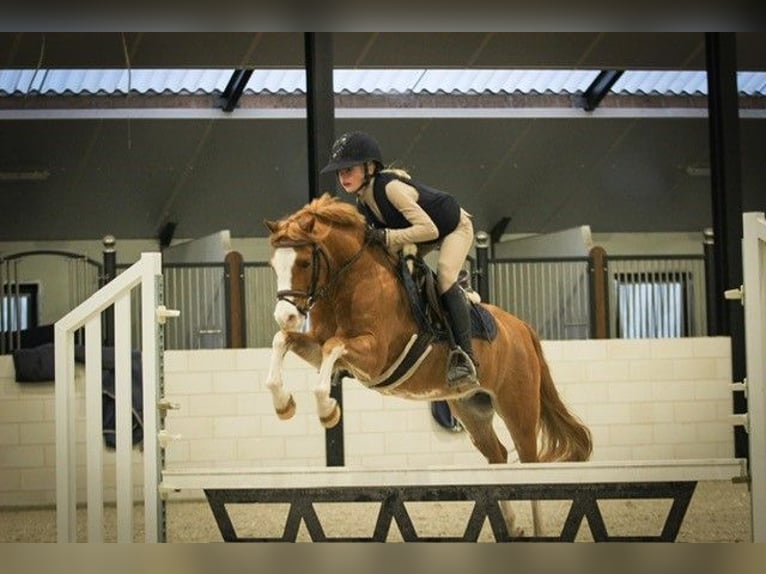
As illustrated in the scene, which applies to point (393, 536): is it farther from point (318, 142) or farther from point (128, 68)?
point (128, 68)

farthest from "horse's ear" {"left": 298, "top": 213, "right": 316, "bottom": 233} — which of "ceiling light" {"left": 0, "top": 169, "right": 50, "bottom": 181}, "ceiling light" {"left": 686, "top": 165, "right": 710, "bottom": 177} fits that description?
"ceiling light" {"left": 686, "top": 165, "right": 710, "bottom": 177}

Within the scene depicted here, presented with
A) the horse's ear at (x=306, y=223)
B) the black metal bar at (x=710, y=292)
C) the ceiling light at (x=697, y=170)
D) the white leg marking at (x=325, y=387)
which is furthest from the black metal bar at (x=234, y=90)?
the white leg marking at (x=325, y=387)

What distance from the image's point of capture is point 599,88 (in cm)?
930

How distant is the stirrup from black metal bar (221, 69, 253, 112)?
12.6ft

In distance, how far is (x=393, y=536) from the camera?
7.04 meters

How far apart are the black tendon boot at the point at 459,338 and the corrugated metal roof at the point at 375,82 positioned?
385cm

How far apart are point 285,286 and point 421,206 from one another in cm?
66

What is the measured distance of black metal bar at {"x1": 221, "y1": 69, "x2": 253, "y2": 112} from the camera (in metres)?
8.74

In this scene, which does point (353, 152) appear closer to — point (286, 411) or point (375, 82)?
point (286, 411)

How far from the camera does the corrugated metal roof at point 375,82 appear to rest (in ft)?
28.6

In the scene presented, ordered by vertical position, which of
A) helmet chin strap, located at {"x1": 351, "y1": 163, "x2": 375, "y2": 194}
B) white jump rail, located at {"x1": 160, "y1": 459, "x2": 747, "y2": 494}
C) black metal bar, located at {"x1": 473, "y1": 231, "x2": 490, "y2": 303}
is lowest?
white jump rail, located at {"x1": 160, "y1": 459, "x2": 747, "y2": 494}

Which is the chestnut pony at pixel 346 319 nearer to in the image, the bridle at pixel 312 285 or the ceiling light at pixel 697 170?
the bridle at pixel 312 285

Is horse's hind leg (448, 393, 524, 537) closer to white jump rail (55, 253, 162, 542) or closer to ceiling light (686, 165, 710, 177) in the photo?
white jump rail (55, 253, 162, 542)

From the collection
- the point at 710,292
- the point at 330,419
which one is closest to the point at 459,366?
the point at 330,419
